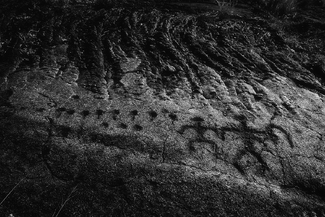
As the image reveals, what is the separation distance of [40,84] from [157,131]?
1065 millimetres

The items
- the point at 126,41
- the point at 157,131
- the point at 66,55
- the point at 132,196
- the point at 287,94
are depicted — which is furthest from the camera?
the point at 126,41

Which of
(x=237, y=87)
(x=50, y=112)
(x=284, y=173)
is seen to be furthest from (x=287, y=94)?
(x=50, y=112)

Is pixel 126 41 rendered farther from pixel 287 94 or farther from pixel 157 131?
pixel 287 94

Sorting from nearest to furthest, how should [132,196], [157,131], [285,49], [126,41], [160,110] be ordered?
1. [132,196]
2. [157,131]
3. [160,110]
4. [126,41]
5. [285,49]

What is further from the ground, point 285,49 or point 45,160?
point 285,49

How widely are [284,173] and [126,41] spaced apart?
2.03 meters

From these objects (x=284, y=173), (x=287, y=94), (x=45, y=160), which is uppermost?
(x=287, y=94)

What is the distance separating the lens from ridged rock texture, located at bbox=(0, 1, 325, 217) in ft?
5.16

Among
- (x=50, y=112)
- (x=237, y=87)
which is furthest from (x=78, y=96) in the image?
(x=237, y=87)

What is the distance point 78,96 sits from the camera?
7.03 feet

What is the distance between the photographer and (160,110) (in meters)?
2.10

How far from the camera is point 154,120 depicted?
201 cm

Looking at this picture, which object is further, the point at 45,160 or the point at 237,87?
the point at 237,87

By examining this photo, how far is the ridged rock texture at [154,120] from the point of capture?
5.16 ft
